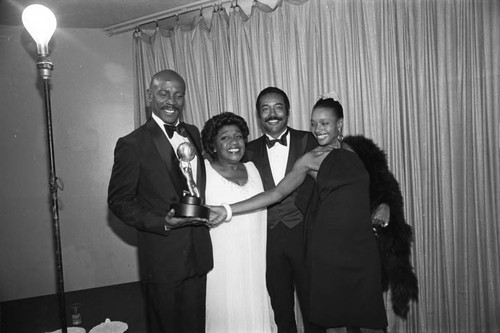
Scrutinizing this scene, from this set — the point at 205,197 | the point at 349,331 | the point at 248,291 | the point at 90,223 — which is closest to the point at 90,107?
the point at 90,223

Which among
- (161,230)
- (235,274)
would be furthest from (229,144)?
(235,274)

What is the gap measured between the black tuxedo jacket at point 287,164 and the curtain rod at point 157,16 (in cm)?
166

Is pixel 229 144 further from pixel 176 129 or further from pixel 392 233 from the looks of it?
pixel 392 233

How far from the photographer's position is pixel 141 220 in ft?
6.98

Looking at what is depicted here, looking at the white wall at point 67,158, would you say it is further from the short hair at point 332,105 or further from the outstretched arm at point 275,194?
the short hair at point 332,105

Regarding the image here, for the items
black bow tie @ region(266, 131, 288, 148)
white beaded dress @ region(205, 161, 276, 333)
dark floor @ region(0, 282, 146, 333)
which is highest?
black bow tie @ region(266, 131, 288, 148)

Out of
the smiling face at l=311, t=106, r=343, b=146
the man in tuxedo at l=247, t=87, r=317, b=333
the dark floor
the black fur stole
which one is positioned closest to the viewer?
the smiling face at l=311, t=106, r=343, b=146

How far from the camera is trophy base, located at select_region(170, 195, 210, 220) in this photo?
6.38 feet

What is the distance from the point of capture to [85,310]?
3.92 m

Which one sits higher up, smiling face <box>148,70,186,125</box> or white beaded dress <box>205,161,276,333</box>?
smiling face <box>148,70,186,125</box>

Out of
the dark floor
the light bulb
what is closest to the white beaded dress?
the light bulb

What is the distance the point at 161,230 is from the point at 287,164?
1105 millimetres

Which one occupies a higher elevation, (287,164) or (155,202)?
(287,164)

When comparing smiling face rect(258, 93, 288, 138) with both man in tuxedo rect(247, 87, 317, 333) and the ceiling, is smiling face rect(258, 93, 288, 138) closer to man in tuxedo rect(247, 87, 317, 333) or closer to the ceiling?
man in tuxedo rect(247, 87, 317, 333)
